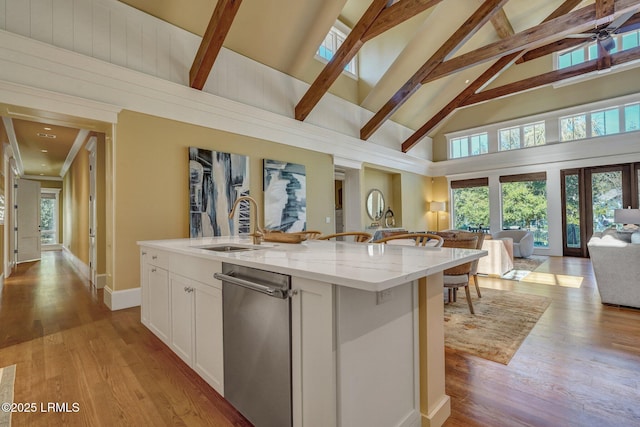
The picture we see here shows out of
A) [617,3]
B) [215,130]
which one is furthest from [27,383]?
[617,3]

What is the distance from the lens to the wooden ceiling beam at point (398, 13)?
390 centimetres

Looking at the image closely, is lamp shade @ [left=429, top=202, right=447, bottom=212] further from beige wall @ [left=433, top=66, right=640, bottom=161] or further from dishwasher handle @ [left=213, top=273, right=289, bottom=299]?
dishwasher handle @ [left=213, top=273, right=289, bottom=299]

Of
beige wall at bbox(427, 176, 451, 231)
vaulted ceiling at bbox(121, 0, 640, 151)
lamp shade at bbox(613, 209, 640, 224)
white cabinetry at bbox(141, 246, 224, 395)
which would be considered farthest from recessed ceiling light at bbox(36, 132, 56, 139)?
lamp shade at bbox(613, 209, 640, 224)

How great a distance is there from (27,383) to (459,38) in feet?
22.5

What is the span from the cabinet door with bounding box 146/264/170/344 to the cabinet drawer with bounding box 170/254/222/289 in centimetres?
25

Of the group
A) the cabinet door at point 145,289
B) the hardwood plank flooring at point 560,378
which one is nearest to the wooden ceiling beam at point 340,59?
the cabinet door at point 145,289

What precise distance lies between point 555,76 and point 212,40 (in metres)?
7.46

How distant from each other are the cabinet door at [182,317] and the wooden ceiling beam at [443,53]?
222 inches

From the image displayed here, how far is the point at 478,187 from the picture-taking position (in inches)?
357

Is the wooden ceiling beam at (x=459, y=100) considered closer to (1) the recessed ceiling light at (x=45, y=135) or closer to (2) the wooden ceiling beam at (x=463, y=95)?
(2) the wooden ceiling beam at (x=463, y=95)

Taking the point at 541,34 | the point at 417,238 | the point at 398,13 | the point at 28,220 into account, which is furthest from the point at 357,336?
the point at 28,220

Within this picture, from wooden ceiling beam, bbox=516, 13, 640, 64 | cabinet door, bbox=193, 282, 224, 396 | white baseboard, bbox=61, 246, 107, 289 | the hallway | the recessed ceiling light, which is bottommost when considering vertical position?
the hallway

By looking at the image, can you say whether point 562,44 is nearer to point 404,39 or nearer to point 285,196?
point 404,39

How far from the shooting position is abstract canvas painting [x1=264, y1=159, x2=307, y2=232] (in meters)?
5.05
